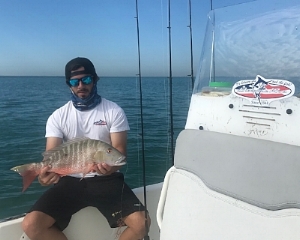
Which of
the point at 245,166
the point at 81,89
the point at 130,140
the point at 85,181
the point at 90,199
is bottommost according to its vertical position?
the point at 130,140

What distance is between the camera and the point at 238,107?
171cm

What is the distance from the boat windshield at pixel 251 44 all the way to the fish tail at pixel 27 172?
1305 mm

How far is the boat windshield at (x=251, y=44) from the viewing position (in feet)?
5.34

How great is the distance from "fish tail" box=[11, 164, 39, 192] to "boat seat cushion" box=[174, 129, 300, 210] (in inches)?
47.2

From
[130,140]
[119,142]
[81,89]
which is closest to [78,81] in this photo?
[81,89]

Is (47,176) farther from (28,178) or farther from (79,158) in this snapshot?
(79,158)

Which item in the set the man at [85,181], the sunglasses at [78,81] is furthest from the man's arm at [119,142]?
the sunglasses at [78,81]

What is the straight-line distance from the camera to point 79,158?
2.54m

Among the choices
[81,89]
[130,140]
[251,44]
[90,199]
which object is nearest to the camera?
[251,44]

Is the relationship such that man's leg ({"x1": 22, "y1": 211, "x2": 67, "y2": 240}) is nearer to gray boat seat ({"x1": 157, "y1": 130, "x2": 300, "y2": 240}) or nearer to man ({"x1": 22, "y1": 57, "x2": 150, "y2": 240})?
man ({"x1": 22, "y1": 57, "x2": 150, "y2": 240})

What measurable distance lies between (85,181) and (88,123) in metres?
0.47

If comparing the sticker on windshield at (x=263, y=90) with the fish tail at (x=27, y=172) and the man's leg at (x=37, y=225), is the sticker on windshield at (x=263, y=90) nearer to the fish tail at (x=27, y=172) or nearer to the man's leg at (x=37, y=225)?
the fish tail at (x=27, y=172)

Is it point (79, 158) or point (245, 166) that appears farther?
point (79, 158)

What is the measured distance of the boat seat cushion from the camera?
141 cm
